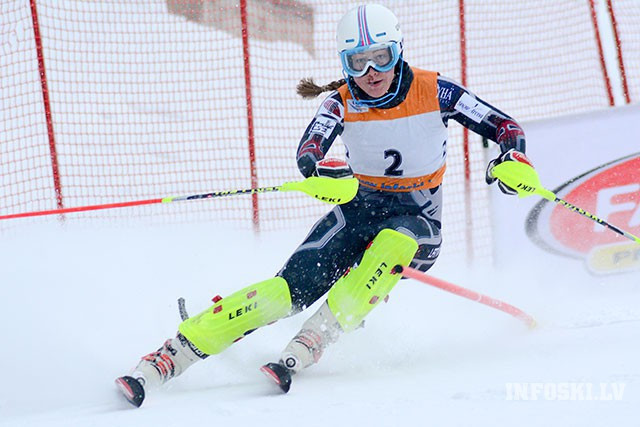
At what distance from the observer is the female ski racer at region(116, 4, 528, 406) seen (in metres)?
3.42

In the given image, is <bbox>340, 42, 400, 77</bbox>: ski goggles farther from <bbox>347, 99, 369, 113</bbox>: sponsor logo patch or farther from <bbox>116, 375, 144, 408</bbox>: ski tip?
<bbox>116, 375, 144, 408</bbox>: ski tip

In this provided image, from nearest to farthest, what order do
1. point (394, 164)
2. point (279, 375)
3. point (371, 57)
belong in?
point (279, 375), point (371, 57), point (394, 164)

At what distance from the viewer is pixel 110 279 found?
528 cm

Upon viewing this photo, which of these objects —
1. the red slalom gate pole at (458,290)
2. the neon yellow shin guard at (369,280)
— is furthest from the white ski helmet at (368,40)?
the red slalom gate pole at (458,290)

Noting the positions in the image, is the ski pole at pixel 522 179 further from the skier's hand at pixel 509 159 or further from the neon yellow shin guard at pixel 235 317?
the neon yellow shin guard at pixel 235 317

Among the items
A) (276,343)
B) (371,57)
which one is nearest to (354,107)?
(371,57)

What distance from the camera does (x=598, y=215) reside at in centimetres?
537

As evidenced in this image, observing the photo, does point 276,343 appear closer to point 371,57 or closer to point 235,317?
point 235,317

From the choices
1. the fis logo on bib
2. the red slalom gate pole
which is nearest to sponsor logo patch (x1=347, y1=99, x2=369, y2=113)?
the red slalom gate pole

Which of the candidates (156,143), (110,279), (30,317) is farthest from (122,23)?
(30,317)

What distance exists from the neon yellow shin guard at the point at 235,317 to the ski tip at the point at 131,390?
332mm

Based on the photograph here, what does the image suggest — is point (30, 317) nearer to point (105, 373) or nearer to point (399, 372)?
point (105, 373)

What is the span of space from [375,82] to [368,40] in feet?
0.62

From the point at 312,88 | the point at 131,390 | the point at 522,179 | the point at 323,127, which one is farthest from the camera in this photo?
the point at 312,88
